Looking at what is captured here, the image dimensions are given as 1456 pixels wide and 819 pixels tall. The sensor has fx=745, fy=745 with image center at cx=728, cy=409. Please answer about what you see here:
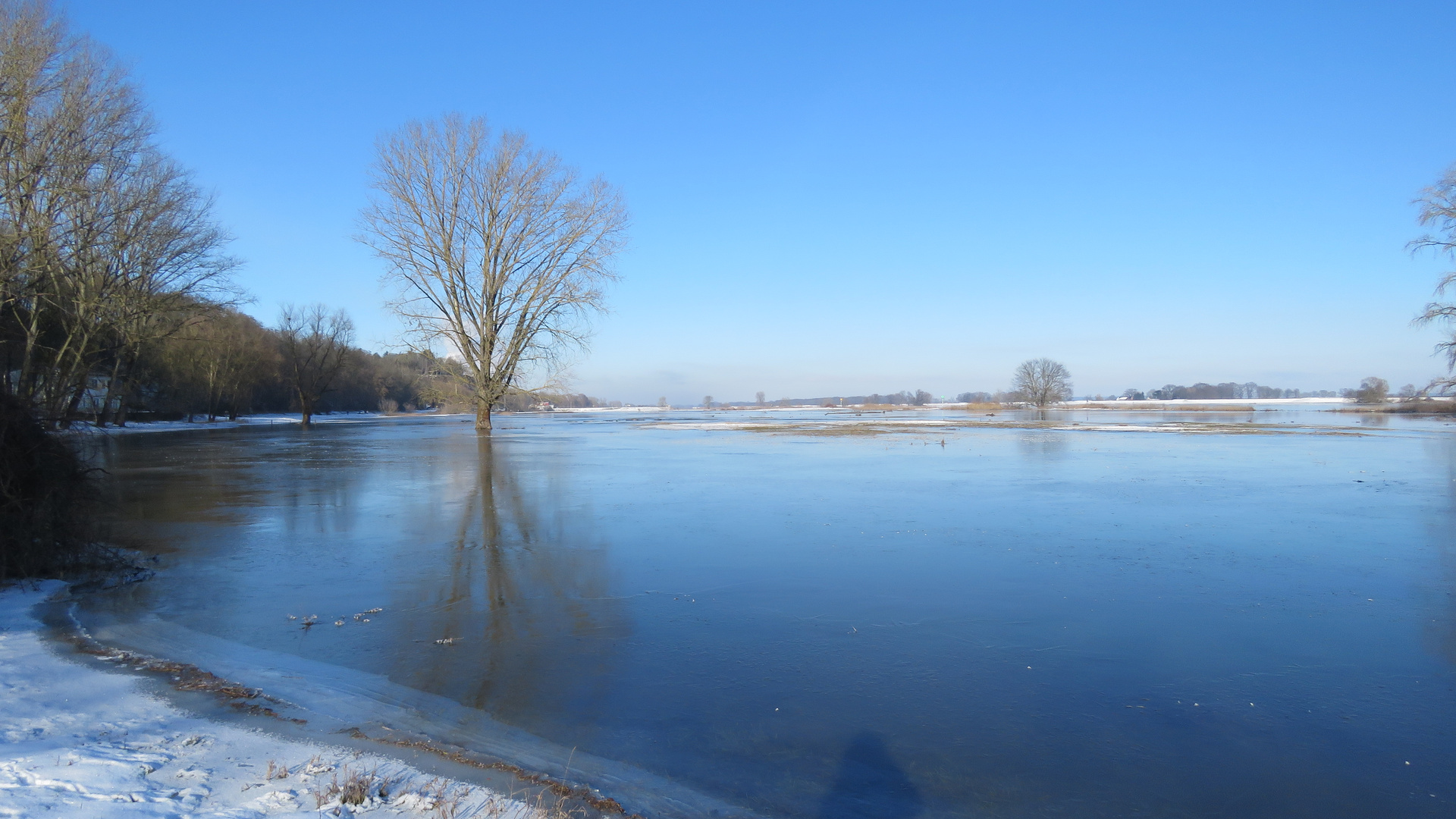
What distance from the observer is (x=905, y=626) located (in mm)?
5461

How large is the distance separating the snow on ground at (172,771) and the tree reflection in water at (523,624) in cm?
81

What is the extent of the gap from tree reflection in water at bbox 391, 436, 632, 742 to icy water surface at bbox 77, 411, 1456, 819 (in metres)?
0.03

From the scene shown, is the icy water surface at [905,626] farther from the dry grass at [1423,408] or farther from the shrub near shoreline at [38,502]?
the dry grass at [1423,408]

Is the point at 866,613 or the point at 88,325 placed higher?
the point at 88,325

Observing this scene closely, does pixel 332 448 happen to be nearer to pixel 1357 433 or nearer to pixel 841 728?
pixel 841 728

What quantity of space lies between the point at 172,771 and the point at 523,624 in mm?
2516

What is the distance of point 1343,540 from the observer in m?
8.44

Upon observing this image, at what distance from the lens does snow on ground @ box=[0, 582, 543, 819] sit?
2.82 m

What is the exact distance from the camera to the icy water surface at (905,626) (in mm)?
3443

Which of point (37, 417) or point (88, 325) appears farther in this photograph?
point (88, 325)

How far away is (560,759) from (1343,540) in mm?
9210

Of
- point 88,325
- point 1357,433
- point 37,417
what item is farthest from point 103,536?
point 1357,433

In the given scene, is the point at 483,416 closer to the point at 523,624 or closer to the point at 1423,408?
the point at 523,624

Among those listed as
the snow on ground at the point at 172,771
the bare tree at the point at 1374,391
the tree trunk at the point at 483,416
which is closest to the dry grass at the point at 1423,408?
the bare tree at the point at 1374,391
